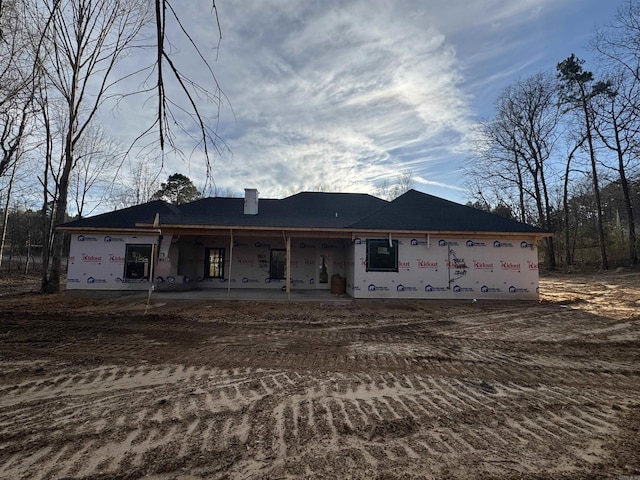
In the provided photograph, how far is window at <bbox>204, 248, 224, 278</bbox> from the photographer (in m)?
16.4

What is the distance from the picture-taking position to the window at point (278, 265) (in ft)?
53.7

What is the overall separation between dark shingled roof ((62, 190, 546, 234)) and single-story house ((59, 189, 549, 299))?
46 mm

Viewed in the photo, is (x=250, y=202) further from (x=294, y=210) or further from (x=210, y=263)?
(x=210, y=263)

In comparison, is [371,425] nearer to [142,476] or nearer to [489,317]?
[142,476]

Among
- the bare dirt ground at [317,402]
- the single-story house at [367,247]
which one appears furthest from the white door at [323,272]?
the bare dirt ground at [317,402]

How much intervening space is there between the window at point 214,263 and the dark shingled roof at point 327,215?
1958 mm

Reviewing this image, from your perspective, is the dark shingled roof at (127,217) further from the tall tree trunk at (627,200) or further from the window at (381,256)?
the tall tree trunk at (627,200)

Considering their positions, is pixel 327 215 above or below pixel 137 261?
above

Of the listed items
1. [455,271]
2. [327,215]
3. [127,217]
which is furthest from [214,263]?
[455,271]

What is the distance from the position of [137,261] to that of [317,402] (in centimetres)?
1285

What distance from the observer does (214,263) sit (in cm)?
1645

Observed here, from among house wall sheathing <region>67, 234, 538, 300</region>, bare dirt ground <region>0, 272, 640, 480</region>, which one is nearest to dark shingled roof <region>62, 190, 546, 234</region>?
house wall sheathing <region>67, 234, 538, 300</region>

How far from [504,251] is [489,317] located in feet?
14.9

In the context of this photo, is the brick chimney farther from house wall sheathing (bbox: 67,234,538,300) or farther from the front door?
the front door
